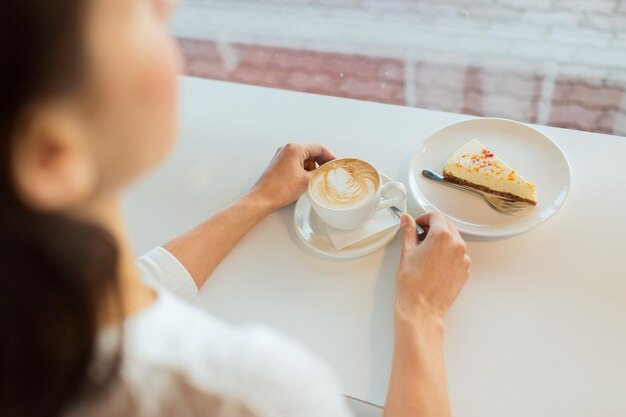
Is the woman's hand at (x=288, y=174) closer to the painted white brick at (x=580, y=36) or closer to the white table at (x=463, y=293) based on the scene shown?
the white table at (x=463, y=293)

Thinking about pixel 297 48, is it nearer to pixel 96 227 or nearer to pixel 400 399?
pixel 400 399

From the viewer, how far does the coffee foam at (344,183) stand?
0.90m

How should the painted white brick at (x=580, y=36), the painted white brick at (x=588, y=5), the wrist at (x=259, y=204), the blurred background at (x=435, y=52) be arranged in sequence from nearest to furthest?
1. the wrist at (x=259, y=204)
2. the blurred background at (x=435, y=52)
3. the painted white brick at (x=580, y=36)
4. the painted white brick at (x=588, y=5)

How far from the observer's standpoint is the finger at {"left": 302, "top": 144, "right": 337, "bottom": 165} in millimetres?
1048

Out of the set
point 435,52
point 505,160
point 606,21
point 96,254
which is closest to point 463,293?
point 505,160

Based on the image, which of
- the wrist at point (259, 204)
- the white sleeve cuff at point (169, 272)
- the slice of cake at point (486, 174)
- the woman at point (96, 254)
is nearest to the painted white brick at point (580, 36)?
the slice of cake at point (486, 174)

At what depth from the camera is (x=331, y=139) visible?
113cm

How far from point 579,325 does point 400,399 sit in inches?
11.4

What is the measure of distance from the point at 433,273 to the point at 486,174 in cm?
23

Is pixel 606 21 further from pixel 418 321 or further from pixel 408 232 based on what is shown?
pixel 418 321

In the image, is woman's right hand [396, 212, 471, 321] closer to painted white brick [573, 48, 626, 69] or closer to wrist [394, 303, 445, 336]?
wrist [394, 303, 445, 336]

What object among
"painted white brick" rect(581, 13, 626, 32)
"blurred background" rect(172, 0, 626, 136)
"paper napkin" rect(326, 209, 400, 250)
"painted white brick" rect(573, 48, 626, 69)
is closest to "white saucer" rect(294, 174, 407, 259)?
"paper napkin" rect(326, 209, 400, 250)

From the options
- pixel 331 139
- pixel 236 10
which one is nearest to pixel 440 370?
pixel 331 139

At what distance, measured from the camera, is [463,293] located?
0.86 metres
